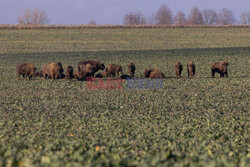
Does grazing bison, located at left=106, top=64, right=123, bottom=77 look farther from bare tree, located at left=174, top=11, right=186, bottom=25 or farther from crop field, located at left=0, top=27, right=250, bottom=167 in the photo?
bare tree, located at left=174, top=11, right=186, bottom=25

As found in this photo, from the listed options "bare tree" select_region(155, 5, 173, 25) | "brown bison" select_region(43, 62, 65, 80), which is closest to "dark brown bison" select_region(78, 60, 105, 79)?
"brown bison" select_region(43, 62, 65, 80)

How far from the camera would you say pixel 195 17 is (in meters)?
147

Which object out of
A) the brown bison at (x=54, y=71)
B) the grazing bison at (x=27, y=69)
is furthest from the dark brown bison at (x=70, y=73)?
the grazing bison at (x=27, y=69)

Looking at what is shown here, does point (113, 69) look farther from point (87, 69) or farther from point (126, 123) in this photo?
point (126, 123)

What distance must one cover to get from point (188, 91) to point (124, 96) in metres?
3.07

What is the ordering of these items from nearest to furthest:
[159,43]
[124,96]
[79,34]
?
[124,96]
[159,43]
[79,34]

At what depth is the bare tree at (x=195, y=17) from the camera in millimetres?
143500

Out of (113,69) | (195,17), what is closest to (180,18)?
(195,17)

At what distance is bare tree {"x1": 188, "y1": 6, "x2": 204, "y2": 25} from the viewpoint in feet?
471

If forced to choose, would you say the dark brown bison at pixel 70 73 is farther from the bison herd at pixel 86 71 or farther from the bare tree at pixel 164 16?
the bare tree at pixel 164 16

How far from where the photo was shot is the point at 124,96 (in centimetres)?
1664

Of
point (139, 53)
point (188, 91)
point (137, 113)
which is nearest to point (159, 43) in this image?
point (139, 53)

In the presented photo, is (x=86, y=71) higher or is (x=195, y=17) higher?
(x=195, y=17)

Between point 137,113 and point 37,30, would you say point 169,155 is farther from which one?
point 37,30
